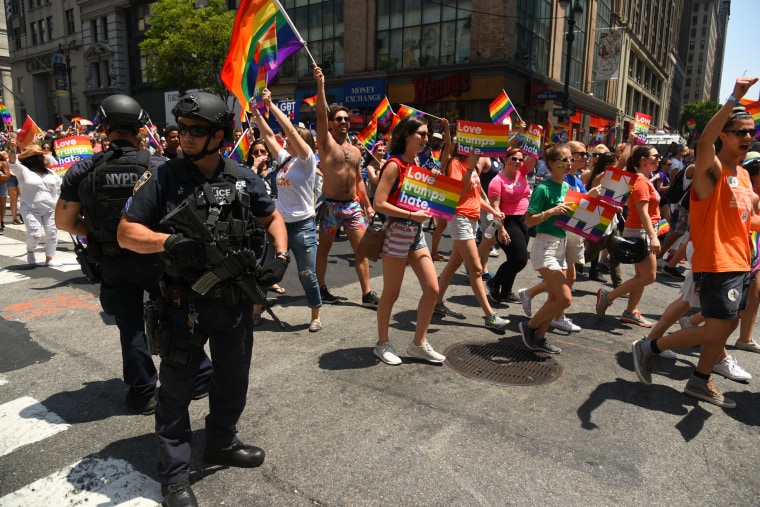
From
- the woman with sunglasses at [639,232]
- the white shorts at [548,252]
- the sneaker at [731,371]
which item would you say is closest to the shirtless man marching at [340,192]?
the white shorts at [548,252]

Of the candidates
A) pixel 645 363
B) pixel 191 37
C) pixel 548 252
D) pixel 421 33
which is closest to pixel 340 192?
pixel 548 252

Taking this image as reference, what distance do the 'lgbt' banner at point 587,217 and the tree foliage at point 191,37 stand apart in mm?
26917

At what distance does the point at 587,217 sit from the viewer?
453cm

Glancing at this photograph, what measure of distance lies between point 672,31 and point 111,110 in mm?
82148

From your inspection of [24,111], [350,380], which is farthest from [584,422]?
[24,111]

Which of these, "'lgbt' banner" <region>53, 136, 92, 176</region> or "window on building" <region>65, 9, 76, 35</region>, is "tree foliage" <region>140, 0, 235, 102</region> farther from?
"window on building" <region>65, 9, 76, 35</region>

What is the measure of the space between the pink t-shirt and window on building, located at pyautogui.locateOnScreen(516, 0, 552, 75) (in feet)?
73.7

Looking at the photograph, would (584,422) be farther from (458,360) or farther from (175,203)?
Result: (175,203)

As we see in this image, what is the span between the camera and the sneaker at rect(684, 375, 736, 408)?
142 inches

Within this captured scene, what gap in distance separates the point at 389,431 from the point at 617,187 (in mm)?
3344

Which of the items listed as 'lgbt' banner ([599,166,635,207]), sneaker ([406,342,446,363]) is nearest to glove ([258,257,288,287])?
sneaker ([406,342,446,363])

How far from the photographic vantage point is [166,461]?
2.38 meters

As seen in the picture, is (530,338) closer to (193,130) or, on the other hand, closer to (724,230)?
(724,230)

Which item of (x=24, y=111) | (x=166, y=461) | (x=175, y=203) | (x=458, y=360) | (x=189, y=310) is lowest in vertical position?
(x=458, y=360)
